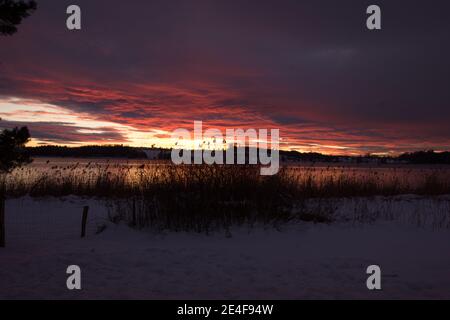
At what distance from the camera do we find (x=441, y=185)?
56.6 feet

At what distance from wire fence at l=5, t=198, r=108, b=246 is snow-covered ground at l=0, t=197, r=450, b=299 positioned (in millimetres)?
42

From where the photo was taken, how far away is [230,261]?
239 inches

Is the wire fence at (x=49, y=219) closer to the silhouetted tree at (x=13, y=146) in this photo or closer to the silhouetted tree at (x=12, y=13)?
the silhouetted tree at (x=13, y=146)

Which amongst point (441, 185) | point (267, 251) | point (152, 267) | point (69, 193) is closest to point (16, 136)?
point (152, 267)

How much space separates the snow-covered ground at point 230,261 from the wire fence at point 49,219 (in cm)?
4

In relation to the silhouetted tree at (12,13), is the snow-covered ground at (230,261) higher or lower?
lower

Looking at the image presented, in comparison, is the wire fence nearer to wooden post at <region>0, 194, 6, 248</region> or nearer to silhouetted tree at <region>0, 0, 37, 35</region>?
wooden post at <region>0, 194, 6, 248</region>

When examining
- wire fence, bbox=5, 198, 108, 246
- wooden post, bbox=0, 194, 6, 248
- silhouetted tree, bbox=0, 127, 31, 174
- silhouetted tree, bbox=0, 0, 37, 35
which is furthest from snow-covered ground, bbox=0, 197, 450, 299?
silhouetted tree, bbox=0, 0, 37, 35

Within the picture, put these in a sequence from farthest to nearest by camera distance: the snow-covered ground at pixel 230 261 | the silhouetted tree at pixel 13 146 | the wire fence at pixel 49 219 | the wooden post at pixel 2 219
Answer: the wire fence at pixel 49 219 → the wooden post at pixel 2 219 → the silhouetted tree at pixel 13 146 → the snow-covered ground at pixel 230 261

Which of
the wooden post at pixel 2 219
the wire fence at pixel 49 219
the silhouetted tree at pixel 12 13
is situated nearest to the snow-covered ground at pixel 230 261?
→ the wire fence at pixel 49 219

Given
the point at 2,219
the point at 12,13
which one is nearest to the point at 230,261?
the point at 2,219

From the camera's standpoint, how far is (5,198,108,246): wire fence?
8.02 metres

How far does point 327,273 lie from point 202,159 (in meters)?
5.31

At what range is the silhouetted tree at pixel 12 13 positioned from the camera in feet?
18.4
